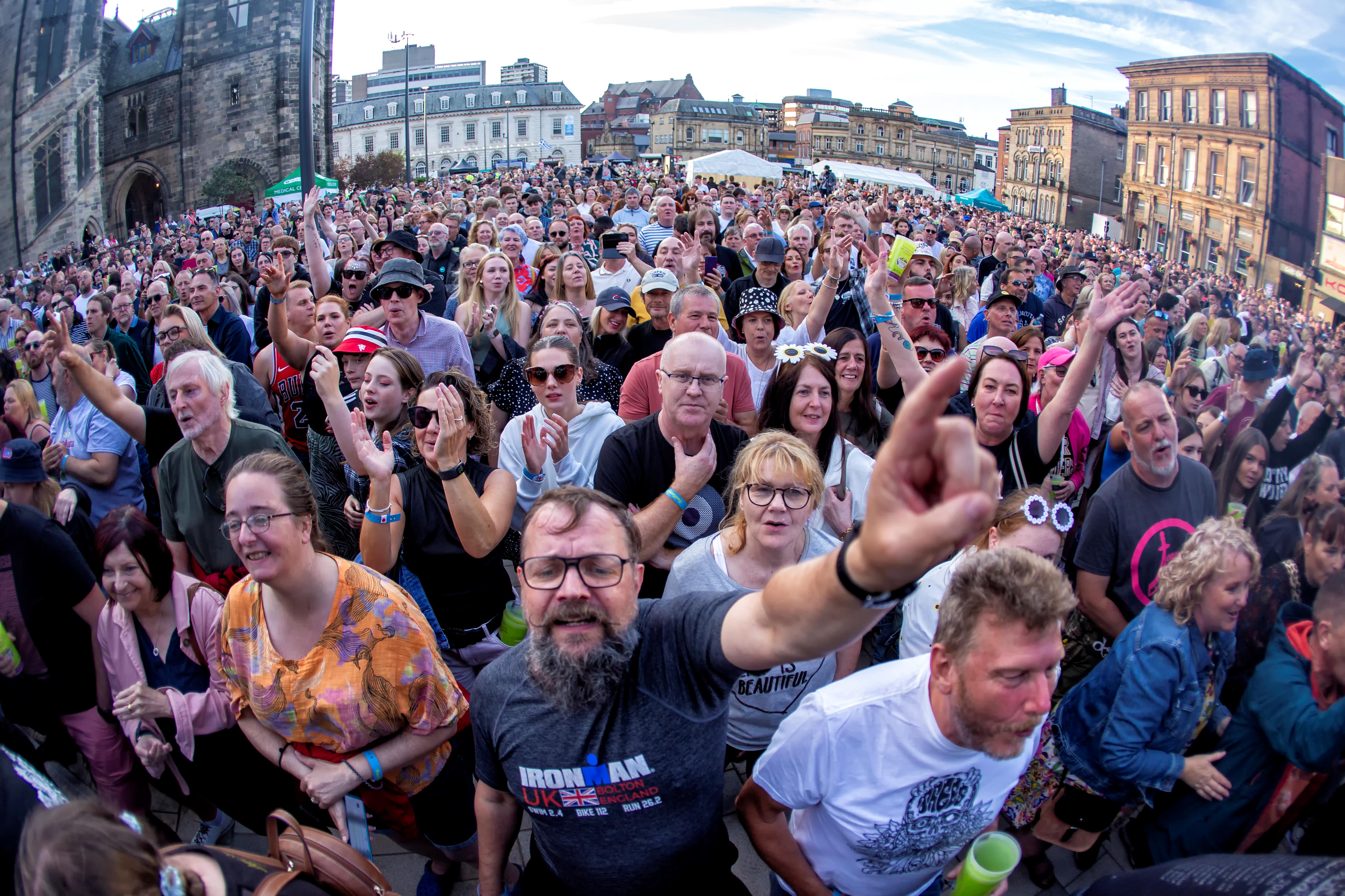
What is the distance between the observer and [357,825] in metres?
2.41

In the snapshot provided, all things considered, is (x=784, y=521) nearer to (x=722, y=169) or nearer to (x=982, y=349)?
(x=982, y=349)

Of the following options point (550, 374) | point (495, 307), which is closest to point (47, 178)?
point (495, 307)

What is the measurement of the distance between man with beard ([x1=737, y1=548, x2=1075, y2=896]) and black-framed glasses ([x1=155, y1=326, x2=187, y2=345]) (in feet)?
15.3

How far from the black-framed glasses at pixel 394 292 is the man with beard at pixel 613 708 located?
10.8ft

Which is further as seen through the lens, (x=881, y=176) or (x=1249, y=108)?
(x=881, y=176)

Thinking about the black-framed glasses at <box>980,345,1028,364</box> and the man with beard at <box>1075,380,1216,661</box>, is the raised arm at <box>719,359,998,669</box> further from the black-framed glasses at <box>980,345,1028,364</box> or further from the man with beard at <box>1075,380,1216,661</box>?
the black-framed glasses at <box>980,345,1028,364</box>

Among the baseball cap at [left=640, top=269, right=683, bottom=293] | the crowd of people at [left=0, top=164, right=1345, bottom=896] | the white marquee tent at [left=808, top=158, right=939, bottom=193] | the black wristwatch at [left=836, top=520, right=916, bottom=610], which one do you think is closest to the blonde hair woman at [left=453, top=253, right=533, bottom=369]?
the crowd of people at [left=0, top=164, right=1345, bottom=896]

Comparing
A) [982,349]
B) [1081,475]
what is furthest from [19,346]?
[1081,475]

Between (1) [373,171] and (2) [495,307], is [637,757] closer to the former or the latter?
(2) [495,307]

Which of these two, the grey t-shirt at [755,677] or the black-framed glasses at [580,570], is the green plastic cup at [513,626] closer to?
the grey t-shirt at [755,677]

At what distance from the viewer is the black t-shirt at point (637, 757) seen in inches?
62.4

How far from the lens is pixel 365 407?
333 cm

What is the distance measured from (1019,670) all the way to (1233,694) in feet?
6.41

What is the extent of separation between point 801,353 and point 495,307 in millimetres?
2975
